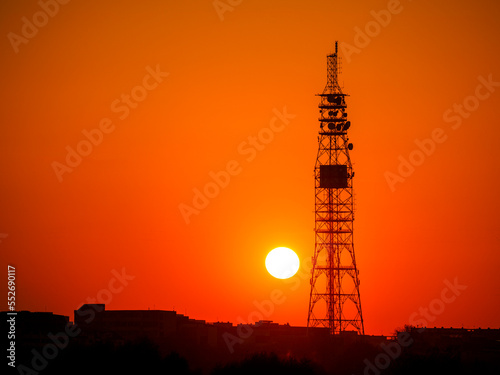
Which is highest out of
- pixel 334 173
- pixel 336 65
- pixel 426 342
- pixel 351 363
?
pixel 336 65

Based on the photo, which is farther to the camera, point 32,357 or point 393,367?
point 32,357

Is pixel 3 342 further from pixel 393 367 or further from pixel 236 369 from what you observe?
pixel 393 367

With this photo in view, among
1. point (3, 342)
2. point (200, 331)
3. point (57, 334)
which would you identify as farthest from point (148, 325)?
point (3, 342)

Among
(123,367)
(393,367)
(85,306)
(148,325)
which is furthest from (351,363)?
(85,306)

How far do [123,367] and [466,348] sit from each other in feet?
144

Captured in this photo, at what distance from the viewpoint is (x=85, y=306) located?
6432 inches

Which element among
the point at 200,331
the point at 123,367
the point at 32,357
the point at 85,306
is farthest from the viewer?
the point at 85,306

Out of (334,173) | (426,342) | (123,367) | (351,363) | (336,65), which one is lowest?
(123,367)

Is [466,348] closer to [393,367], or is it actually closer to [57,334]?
[393,367]

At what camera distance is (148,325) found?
494 ft

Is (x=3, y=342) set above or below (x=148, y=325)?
below

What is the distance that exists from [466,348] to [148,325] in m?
48.4

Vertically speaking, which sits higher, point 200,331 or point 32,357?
point 200,331

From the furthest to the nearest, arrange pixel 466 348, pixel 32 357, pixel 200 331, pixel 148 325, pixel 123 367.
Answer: pixel 148 325, pixel 200 331, pixel 466 348, pixel 32 357, pixel 123 367
